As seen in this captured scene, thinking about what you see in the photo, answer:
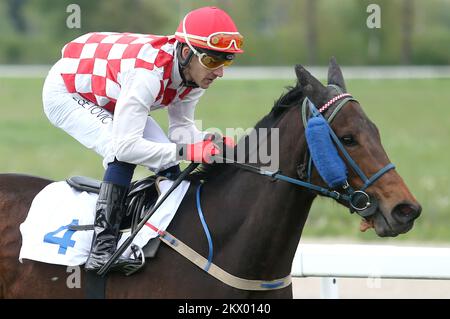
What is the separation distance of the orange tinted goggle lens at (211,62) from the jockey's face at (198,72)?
29mm

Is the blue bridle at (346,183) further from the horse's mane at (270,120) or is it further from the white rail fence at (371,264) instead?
the white rail fence at (371,264)

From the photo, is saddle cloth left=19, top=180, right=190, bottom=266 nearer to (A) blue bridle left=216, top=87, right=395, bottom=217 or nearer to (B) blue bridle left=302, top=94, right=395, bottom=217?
(A) blue bridle left=216, top=87, right=395, bottom=217

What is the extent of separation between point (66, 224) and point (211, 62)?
40.2 inches

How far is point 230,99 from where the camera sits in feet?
74.9

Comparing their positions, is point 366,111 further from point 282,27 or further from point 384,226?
point 282,27

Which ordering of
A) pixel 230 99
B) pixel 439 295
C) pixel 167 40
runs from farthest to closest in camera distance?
pixel 230 99 → pixel 439 295 → pixel 167 40

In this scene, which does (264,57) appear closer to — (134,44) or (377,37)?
(377,37)

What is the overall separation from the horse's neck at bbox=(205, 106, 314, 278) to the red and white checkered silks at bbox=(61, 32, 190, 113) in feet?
2.12

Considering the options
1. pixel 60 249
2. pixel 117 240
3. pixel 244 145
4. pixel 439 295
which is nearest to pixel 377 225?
pixel 244 145

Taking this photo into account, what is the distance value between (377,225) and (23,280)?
1664mm

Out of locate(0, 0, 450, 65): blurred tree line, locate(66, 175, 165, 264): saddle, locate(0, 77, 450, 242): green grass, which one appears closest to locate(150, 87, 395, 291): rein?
locate(66, 175, 165, 264): saddle

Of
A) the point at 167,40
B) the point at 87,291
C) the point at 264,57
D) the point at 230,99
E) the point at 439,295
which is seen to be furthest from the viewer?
the point at 264,57

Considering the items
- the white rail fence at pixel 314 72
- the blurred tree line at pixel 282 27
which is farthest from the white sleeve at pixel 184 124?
the blurred tree line at pixel 282 27

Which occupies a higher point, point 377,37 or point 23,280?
point 23,280
